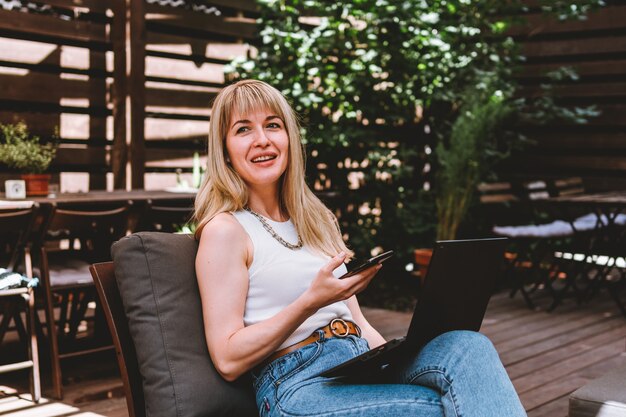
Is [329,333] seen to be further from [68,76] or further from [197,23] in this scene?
[197,23]

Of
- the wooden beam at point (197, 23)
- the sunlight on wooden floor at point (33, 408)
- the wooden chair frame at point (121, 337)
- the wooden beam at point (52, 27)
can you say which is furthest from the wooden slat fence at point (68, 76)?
the wooden chair frame at point (121, 337)

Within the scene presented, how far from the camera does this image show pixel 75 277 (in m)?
3.86

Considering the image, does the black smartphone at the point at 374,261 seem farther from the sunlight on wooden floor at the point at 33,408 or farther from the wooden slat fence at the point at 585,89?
the wooden slat fence at the point at 585,89

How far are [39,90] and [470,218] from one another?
142 inches

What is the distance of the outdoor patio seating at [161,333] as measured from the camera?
1790 millimetres

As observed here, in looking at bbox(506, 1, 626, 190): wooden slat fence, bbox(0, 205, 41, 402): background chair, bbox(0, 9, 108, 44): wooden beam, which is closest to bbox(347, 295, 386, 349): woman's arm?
bbox(0, 205, 41, 402): background chair

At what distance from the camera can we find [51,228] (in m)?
3.77

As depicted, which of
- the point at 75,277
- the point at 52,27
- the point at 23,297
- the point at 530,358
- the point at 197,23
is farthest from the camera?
the point at 197,23

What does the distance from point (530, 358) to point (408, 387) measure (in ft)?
9.48

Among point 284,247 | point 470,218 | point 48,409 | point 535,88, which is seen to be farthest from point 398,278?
point 284,247

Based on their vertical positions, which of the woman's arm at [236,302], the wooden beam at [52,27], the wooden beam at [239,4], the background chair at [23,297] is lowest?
the background chair at [23,297]

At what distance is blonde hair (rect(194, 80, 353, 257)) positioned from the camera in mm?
2055

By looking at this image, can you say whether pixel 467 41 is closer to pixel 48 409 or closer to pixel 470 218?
pixel 470 218

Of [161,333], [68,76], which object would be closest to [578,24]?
[68,76]
